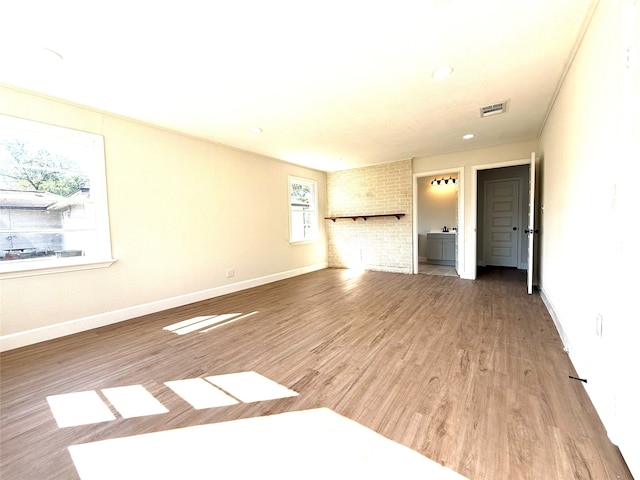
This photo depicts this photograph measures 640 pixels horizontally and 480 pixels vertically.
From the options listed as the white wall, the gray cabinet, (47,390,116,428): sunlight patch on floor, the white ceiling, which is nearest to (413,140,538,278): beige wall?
the white ceiling

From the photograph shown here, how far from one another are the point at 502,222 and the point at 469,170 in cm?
200

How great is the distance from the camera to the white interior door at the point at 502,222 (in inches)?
241

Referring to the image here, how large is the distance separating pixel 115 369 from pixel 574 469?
301cm

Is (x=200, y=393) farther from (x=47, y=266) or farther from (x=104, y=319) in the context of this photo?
(x=47, y=266)

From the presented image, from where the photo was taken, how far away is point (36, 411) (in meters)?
1.74

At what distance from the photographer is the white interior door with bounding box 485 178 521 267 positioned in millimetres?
6117

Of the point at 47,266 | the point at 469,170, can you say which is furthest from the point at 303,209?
the point at 47,266

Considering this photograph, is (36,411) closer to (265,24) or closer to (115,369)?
(115,369)

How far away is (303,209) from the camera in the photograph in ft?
21.1

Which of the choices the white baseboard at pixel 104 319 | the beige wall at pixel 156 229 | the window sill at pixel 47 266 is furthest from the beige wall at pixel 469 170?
the window sill at pixel 47 266

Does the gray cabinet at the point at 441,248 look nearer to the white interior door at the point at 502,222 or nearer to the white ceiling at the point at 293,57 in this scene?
the white interior door at the point at 502,222

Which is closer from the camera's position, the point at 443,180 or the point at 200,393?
the point at 200,393

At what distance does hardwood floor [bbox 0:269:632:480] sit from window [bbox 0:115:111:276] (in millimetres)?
903

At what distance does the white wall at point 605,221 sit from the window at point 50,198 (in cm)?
438
